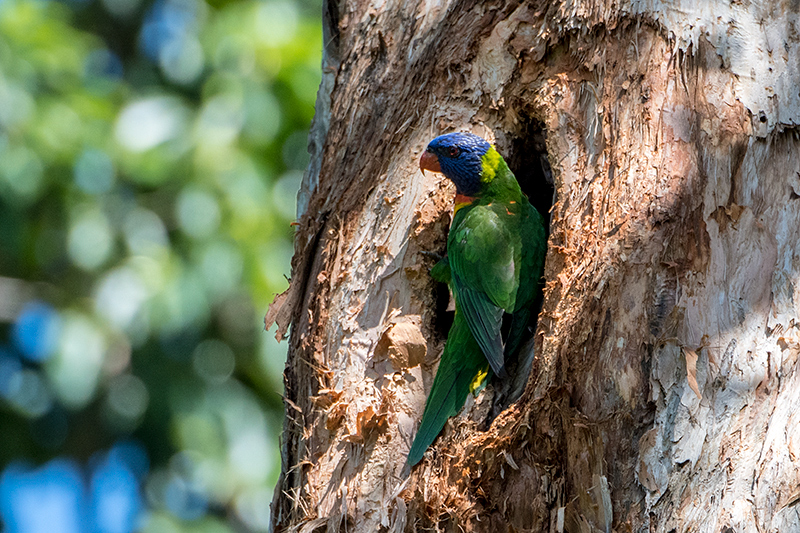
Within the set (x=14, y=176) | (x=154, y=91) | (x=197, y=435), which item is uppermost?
(x=154, y=91)

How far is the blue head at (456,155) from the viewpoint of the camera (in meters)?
2.55

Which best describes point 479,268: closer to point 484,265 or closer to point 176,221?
point 484,265

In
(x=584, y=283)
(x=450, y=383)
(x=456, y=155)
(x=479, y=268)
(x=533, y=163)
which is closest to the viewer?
(x=584, y=283)

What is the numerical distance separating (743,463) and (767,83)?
1.09 m

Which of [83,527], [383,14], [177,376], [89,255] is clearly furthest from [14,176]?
[83,527]

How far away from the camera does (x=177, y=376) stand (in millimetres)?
5309

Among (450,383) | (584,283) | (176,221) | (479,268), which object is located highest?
(584,283)

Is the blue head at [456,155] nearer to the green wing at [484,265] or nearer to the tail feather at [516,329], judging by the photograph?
the green wing at [484,265]

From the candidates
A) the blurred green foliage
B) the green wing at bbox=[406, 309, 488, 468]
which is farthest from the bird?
the blurred green foliage

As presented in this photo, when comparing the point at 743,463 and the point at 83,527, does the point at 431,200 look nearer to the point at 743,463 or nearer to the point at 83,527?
the point at 743,463

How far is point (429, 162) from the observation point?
2604 millimetres

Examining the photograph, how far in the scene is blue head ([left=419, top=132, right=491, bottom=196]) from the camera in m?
2.55

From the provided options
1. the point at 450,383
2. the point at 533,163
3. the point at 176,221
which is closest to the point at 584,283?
the point at 450,383

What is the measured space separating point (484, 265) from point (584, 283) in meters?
0.76
